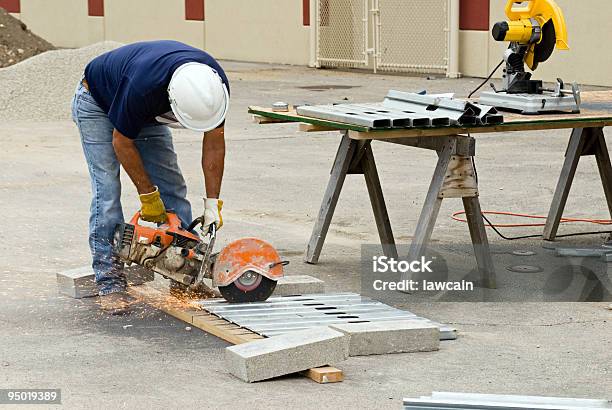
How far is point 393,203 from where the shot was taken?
10.1 meters

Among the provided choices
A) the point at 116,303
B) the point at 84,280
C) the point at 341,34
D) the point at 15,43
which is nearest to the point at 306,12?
the point at 341,34

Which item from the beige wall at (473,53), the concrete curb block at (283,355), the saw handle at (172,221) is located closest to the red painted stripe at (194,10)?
the beige wall at (473,53)

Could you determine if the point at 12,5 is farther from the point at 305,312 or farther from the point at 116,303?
the point at 305,312

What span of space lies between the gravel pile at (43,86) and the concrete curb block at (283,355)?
1080 cm

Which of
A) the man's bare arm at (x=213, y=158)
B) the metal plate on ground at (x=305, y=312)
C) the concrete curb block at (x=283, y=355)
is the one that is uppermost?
the man's bare arm at (x=213, y=158)

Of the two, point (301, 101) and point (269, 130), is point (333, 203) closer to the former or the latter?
point (269, 130)

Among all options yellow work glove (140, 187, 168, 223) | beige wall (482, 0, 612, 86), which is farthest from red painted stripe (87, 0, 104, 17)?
yellow work glove (140, 187, 168, 223)

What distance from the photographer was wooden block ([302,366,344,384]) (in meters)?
5.61

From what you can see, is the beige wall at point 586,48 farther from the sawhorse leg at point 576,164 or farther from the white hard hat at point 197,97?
the white hard hat at point 197,97

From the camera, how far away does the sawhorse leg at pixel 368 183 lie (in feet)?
26.2

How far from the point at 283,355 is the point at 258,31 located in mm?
20633

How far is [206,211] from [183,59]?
80 centimetres

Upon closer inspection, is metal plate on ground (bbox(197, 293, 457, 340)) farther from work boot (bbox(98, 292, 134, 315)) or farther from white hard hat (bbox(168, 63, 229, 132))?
white hard hat (bbox(168, 63, 229, 132))

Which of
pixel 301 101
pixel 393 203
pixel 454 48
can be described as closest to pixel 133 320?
pixel 393 203
